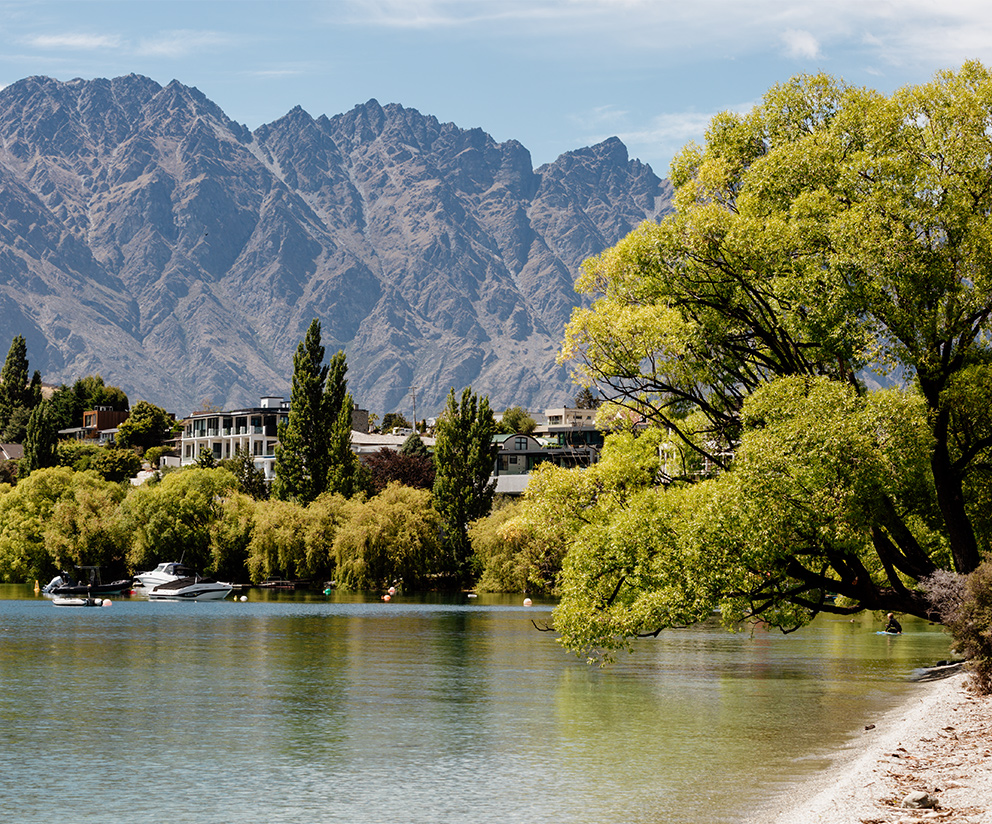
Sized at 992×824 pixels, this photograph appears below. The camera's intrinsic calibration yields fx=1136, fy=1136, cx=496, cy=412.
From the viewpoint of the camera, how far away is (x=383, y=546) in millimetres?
113875

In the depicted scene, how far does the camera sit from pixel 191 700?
42.1 meters

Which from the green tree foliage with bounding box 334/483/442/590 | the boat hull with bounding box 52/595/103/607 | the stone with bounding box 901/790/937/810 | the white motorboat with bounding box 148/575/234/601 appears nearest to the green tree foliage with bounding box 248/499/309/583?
the white motorboat with bounding box 148/575/234/601

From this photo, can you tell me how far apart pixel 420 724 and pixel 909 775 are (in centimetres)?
1692

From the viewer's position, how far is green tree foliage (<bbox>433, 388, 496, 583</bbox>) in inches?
4838

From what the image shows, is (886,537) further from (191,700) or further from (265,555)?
(265,555)

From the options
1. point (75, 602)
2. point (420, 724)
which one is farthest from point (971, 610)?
point (75, 602)

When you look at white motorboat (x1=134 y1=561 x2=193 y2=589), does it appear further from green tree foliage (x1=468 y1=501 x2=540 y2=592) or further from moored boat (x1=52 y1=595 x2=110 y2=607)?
green tree foliage (x1=468 y1=501 x2=540 y2=592)

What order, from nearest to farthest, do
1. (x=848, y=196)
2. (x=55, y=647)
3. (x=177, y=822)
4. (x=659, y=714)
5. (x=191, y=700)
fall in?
(x=177, y=822), (x=848, y=196), (x=659, y=714), (x=191, y=700), (x=55, y=647)

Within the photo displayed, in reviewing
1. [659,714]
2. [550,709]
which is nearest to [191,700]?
[550,709]

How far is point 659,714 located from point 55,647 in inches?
1536

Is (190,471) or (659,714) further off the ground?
(190,471)

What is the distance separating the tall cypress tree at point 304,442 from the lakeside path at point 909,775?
329ft

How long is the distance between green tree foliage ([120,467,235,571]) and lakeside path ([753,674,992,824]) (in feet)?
329

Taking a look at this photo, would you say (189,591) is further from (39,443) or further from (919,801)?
(919,801)
